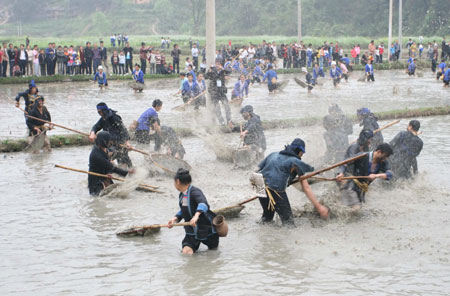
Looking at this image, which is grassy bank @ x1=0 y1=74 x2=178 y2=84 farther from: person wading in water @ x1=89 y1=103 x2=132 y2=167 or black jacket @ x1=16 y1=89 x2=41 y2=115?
person wading in water @ x1=89 y1=103 x2=132 y2=167

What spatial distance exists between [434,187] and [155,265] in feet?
18.0

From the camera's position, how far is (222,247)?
7840 mm

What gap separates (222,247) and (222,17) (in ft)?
272

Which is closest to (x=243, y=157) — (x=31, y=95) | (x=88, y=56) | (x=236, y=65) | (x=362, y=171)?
(x=362, y=171)

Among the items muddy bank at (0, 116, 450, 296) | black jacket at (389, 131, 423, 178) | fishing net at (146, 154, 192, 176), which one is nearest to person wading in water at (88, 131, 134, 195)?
muddy bank at (0, 116, 450, 296)

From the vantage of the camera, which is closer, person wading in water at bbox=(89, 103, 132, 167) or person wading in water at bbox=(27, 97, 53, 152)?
person wading in water at bbox=(89, 103, 132, 167)

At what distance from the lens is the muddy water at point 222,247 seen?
666cm

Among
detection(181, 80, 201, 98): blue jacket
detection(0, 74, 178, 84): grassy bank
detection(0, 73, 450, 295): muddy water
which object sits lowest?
detection(0, 73, 450, 295): muddy water

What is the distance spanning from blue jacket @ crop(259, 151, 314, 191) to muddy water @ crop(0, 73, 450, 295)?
728 mm

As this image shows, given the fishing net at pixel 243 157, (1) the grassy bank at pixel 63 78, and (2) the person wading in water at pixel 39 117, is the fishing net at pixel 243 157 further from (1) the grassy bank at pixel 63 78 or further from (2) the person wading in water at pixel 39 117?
(1) the grassy bank at pixel 63 78

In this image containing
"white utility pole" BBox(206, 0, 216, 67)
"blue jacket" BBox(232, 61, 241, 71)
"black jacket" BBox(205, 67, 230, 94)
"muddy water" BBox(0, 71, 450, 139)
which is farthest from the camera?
"blue jacket" BBox(232, 61, 241, 71)

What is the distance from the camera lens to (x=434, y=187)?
10516 mm

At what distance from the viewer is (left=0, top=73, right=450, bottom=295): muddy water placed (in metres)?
6.66

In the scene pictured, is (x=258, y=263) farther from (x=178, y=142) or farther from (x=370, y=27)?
(x=370, y=27)
